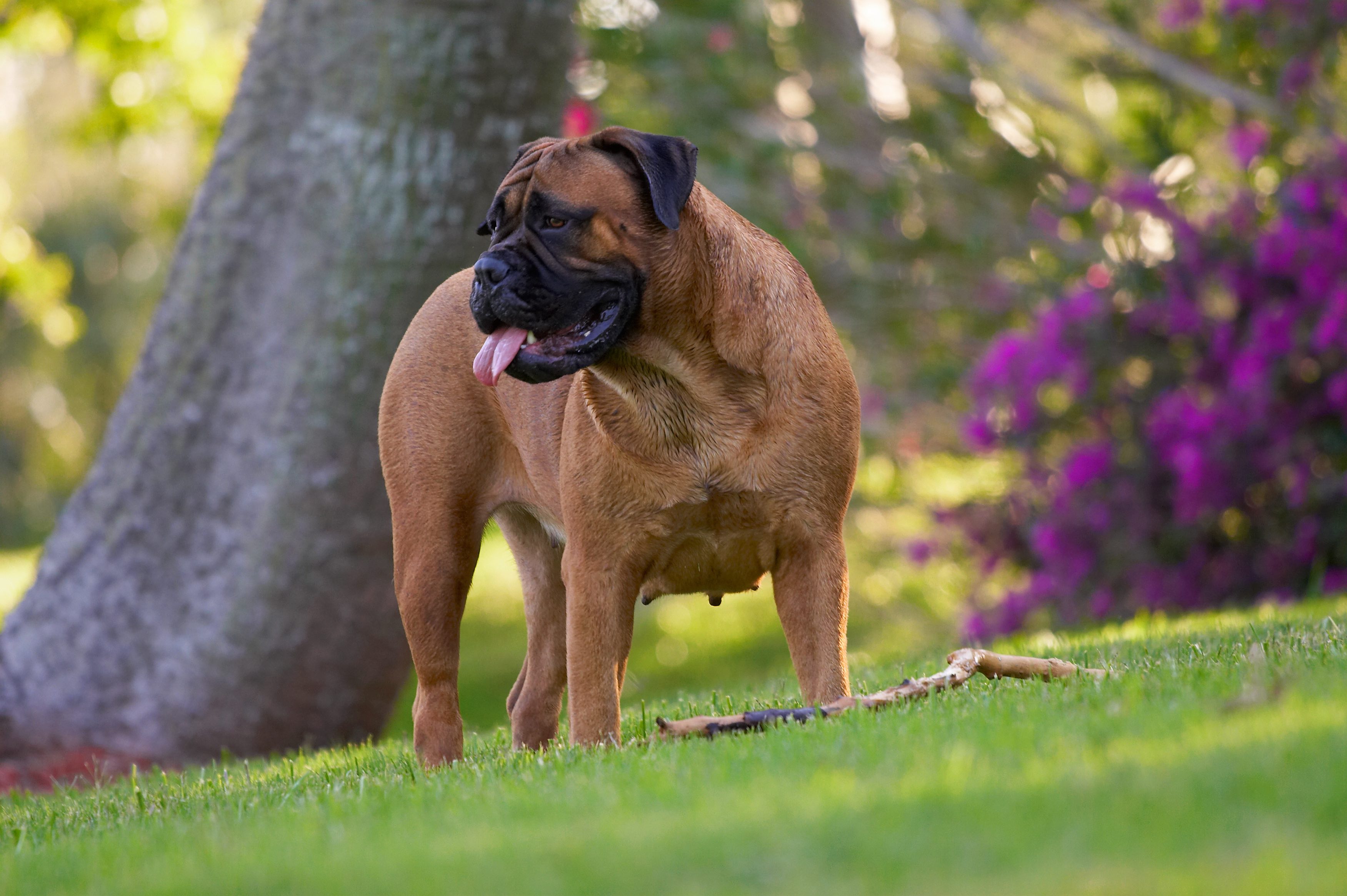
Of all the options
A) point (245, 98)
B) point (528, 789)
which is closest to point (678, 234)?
point (528, 789)

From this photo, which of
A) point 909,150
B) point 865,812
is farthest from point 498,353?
point 909,150

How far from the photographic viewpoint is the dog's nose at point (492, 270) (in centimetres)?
421

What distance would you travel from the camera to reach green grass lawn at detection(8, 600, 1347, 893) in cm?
237

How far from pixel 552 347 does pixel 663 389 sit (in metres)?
0.39

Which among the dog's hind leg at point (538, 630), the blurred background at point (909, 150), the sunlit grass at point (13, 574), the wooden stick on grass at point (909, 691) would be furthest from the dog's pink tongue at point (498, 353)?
the sunlit grass at point (13, 574)

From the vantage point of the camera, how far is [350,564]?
7.34 metres

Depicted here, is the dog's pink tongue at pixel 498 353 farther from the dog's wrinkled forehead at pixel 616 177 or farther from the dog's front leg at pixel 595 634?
the dog's front leg at pixel 595 634

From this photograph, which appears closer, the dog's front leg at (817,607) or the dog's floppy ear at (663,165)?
the dog's floppy ear at (663,165)

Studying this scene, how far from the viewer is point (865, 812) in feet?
8.95

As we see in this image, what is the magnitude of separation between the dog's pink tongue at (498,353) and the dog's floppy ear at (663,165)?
0.54 metres

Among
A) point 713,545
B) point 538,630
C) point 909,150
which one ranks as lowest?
point 909,150

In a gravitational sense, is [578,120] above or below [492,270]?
below

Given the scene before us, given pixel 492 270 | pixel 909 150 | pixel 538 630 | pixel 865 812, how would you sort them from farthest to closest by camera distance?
pixel 909 150 → pixel 538 630 → pixel 492 270 → pixel 865 812

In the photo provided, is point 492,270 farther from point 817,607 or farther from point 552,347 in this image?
point 817,607
